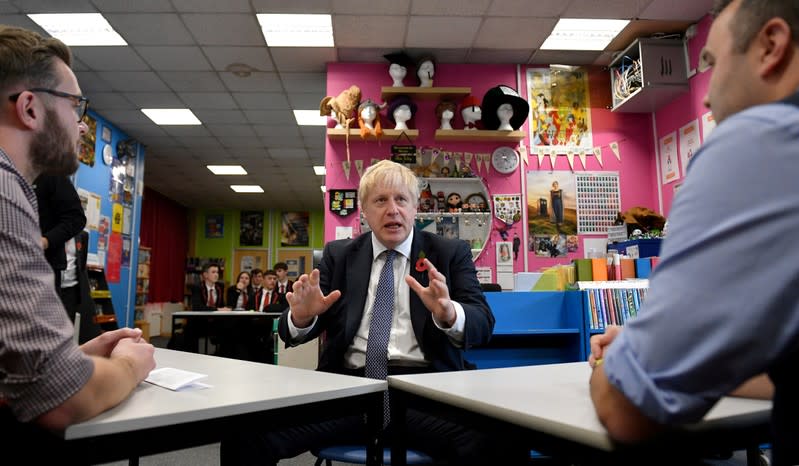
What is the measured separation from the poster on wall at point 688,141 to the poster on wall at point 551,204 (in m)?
0.91

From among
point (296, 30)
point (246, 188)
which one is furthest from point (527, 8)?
point (246, 188)

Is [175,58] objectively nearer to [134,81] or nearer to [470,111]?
[134,81]

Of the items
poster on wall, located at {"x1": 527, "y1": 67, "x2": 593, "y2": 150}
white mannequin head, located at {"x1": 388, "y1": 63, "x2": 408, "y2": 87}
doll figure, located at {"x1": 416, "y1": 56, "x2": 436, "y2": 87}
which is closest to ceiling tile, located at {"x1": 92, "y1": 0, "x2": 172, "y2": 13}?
white mannequin head, located at {"x1": 388, "y1": 63, "x2": 408, "y2": 87}

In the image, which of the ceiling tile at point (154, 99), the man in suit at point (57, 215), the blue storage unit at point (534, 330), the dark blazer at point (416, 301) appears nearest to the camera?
the dark blazer at point (416, 301)

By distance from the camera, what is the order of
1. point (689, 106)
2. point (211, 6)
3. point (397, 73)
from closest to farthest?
point (211, 6)
point (689, 106)
point (397, 73)

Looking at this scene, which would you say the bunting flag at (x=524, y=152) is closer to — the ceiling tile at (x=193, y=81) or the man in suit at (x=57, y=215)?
the ceiling tile at (x=193, y=81)

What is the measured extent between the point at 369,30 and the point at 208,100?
8.27 ft

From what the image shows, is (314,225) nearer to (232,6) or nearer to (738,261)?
(232,6)

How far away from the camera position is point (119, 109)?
246 inches

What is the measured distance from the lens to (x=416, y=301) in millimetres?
1772

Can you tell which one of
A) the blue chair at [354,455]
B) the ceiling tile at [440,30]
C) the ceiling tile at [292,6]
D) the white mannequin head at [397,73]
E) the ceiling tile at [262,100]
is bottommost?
the blue chair at [354,455]

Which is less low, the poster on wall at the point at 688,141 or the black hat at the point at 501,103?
the black hat at the point at 501,103

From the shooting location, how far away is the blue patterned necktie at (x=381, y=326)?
167 centimetres

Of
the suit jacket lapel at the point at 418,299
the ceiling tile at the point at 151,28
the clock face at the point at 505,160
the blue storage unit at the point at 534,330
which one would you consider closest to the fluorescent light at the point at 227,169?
the ceiling tile at the point at 151,28
